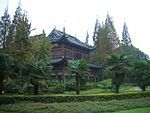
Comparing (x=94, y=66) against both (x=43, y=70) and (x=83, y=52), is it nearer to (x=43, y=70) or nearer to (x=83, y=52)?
(x=83, y=52)

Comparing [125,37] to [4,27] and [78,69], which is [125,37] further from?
[78,69]

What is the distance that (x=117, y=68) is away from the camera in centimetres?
2645

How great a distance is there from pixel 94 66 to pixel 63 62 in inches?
319

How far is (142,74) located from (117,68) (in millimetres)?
4336

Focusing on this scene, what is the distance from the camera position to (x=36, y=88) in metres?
22.0

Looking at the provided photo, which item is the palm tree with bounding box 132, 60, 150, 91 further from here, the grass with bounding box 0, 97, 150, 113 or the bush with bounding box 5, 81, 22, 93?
the bush with bounding box 5, 81, 22, 93

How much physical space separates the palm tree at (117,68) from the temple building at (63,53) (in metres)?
8.71

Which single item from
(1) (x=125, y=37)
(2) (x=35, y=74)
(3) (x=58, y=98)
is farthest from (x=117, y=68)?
(1) (x=125, y=37)

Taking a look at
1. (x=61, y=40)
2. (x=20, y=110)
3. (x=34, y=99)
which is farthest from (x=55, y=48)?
(x=20, y=110)

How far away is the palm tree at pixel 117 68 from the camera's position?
26.2 meters

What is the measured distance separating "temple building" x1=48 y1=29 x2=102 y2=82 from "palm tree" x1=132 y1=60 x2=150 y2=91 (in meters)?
8.80

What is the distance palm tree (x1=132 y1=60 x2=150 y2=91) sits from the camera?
28775mm

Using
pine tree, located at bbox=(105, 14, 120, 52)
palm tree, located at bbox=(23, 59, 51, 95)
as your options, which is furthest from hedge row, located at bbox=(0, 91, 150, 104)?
pine tree, located at bbox=(105, 14, 120, 52)

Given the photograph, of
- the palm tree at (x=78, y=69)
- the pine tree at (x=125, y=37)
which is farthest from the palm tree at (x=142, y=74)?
the pine tree at (x=125, y=37)
